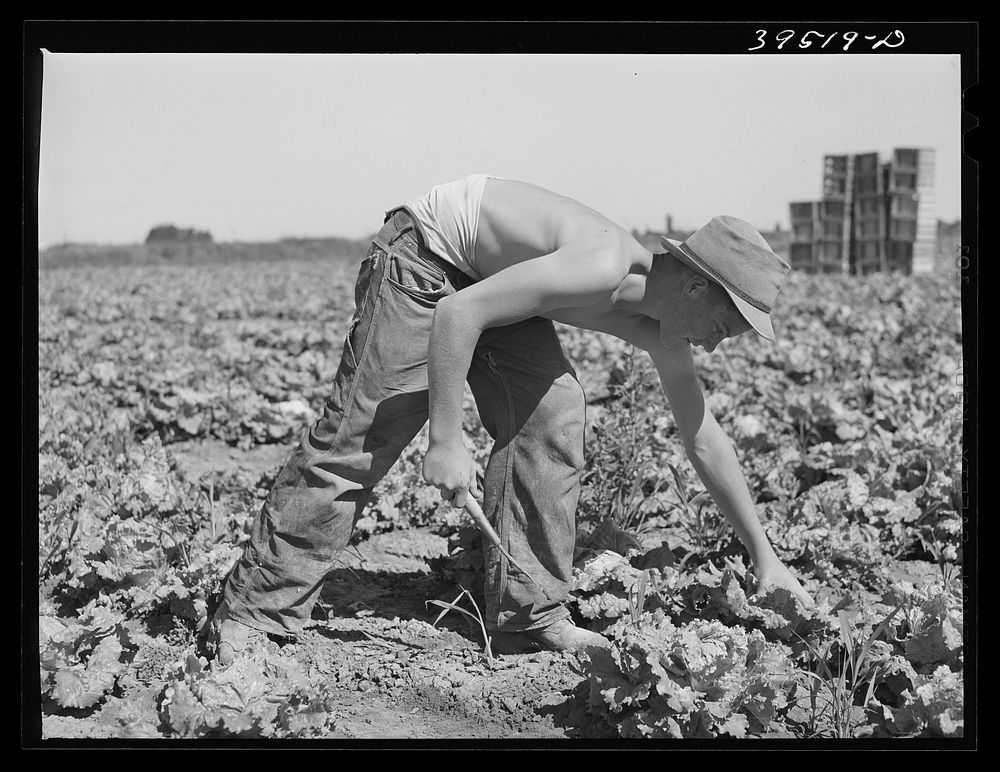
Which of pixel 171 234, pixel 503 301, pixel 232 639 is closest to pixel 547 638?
pixel 232 639

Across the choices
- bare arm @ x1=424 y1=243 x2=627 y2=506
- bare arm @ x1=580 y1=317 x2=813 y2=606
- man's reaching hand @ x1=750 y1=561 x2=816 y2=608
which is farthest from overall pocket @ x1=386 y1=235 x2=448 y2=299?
man's reaching hand @ x1=750 y1=561 x2=816 y2=608

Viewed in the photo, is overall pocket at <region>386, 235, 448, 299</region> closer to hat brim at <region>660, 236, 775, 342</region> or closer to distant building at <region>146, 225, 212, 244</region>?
hat brim at <region>660, 236, 775, 342</region>

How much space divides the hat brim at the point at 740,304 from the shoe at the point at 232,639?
1532 millimetres

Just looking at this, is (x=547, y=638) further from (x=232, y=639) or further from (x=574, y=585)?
(x=232, y=639)

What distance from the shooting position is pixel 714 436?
10.4 ft

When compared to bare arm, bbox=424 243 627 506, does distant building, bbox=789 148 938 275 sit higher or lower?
higher

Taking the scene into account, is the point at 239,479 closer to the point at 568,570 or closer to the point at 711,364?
the point at 568,570

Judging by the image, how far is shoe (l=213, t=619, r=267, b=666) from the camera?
9.64ft

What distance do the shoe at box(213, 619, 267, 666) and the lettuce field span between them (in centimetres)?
8
